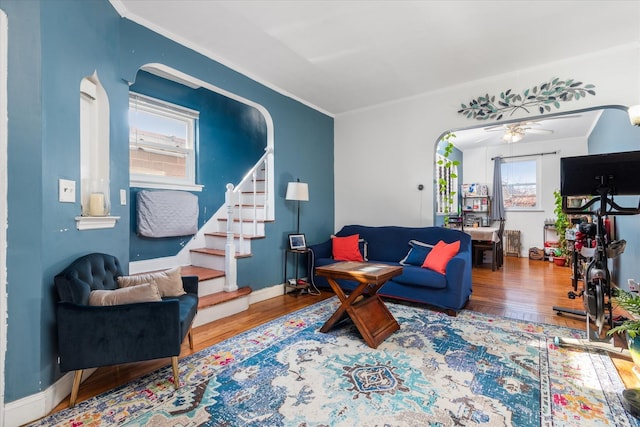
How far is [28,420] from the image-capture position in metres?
1.64

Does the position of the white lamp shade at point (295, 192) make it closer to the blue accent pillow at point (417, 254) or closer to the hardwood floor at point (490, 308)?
the hardwood floor at point (490, 308)

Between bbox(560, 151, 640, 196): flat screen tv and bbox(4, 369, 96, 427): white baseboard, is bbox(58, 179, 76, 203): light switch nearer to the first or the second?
bbox(4, 369, 96, 427): white baseboard

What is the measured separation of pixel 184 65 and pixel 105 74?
839 millimetres

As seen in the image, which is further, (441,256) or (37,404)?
(441,256)

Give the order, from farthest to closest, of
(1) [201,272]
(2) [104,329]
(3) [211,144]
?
(3) [211,144]
(1) [201,272]
(2) [104,329]

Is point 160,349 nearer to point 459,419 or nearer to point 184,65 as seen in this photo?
point 459,419

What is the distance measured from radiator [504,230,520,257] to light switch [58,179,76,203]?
851 cm

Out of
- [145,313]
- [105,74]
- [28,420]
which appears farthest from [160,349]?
[105,74]

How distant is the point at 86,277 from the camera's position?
1934 millimetres

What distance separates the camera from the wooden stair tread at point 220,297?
3.09 metres

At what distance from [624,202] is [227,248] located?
5083mm

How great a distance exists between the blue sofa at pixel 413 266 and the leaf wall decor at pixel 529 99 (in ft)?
5.02

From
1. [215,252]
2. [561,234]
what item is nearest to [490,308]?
[215,252]

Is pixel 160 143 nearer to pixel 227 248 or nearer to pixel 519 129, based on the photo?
pixel 227 248
